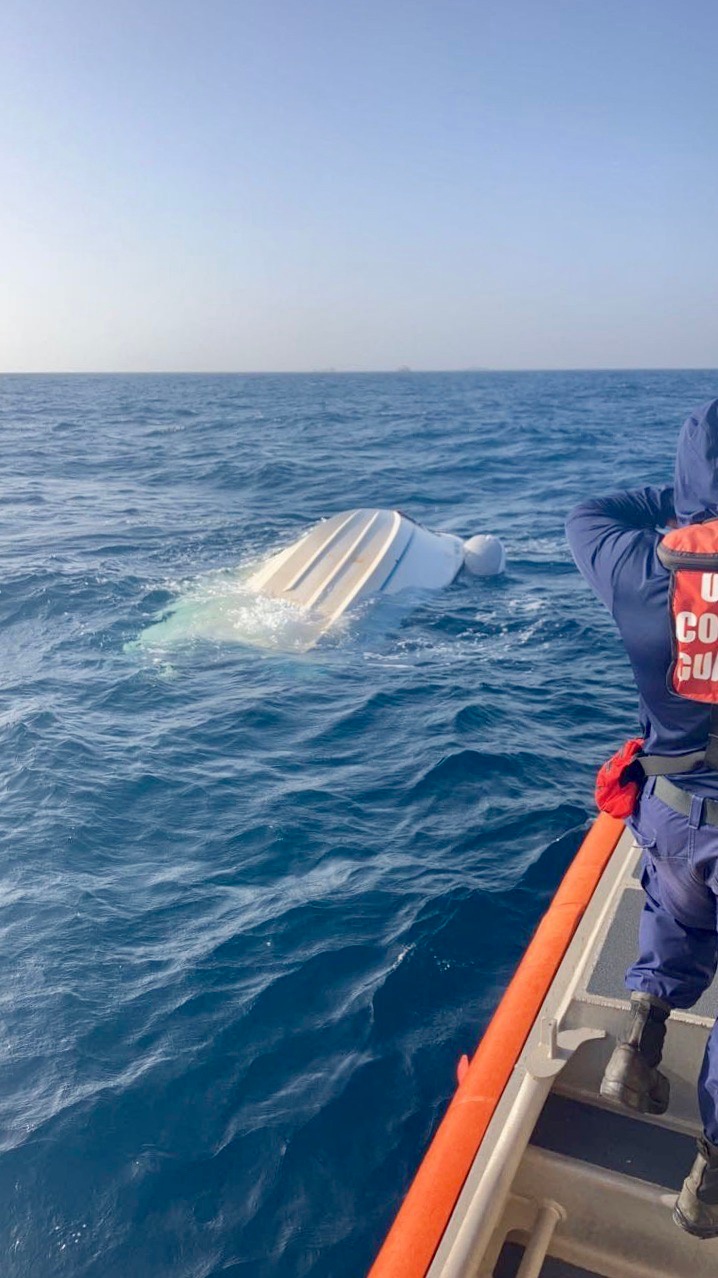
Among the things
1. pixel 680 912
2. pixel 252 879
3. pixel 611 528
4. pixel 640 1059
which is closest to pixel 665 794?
pixel 680 912

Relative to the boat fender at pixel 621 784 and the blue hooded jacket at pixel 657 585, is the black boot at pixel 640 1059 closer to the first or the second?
the boat fender at pixel 621 784

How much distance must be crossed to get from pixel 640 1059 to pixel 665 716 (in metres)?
1.30

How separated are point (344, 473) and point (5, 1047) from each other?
22.0 metres

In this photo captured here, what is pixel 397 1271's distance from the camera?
131 inches

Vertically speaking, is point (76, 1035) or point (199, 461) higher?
point (199, 461)

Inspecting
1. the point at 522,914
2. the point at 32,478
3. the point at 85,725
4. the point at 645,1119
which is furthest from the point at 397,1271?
the point at 32,478

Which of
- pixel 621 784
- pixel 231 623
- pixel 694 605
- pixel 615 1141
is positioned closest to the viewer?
pixel 694 605

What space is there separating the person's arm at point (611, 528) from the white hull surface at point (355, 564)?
8.84 m

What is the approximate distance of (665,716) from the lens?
309 centimetres

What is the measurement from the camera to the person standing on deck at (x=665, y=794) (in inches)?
117

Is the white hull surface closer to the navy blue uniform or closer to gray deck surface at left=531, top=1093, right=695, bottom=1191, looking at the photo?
gray deck surface at left=531, top=1093, right=695, bottom=1191

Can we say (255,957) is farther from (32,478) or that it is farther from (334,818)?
(32,478)

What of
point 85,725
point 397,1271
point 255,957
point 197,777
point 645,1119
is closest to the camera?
point 397,1271

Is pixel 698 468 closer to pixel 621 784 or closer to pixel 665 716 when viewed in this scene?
pixel 665 716
